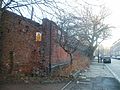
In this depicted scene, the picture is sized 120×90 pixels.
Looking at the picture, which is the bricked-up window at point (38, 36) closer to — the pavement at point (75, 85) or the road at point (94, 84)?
the pavement at point (75, 85)

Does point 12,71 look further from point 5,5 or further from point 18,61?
point 5,5

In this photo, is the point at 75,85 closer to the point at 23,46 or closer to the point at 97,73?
the point at 23,46

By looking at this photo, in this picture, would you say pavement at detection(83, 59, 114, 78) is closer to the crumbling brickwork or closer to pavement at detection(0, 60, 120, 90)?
the crumbling brickwork

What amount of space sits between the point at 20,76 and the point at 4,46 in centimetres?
190

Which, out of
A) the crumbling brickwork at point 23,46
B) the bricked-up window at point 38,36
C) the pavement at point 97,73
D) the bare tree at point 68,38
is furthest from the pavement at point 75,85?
the bare tree at point 68,38

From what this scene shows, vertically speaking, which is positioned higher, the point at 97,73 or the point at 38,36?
the point at 38,36

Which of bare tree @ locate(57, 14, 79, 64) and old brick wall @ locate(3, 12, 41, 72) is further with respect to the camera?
bare tree @ locate(57, 14, 79, 64)

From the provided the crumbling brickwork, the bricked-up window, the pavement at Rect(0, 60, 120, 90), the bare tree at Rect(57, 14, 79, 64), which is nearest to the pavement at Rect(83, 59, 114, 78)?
the bare tree at Rect(57, 14, 79, 64)

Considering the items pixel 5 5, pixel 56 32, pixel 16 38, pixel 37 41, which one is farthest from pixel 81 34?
pixel 5 5

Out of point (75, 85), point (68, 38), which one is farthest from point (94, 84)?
point (68, 38)

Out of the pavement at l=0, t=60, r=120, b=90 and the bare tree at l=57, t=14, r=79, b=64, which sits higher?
the bare tree at l=57, t=14, r=79, b=64

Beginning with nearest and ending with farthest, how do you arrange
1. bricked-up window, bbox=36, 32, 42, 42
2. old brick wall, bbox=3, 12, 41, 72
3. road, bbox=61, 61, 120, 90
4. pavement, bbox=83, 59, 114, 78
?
road, bbox=61, 61, 120, 90 → old brick wall, bbox=3, 12, 41, 72 → bricked-up window, bbox=36, 32, 42, 42 → pavement, bbox=83, 59, 114, 78

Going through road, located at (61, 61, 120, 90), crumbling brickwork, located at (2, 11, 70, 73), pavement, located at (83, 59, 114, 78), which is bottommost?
road, located at (61, 61, 120, 90)

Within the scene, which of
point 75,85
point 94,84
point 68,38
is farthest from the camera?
point 68,38
